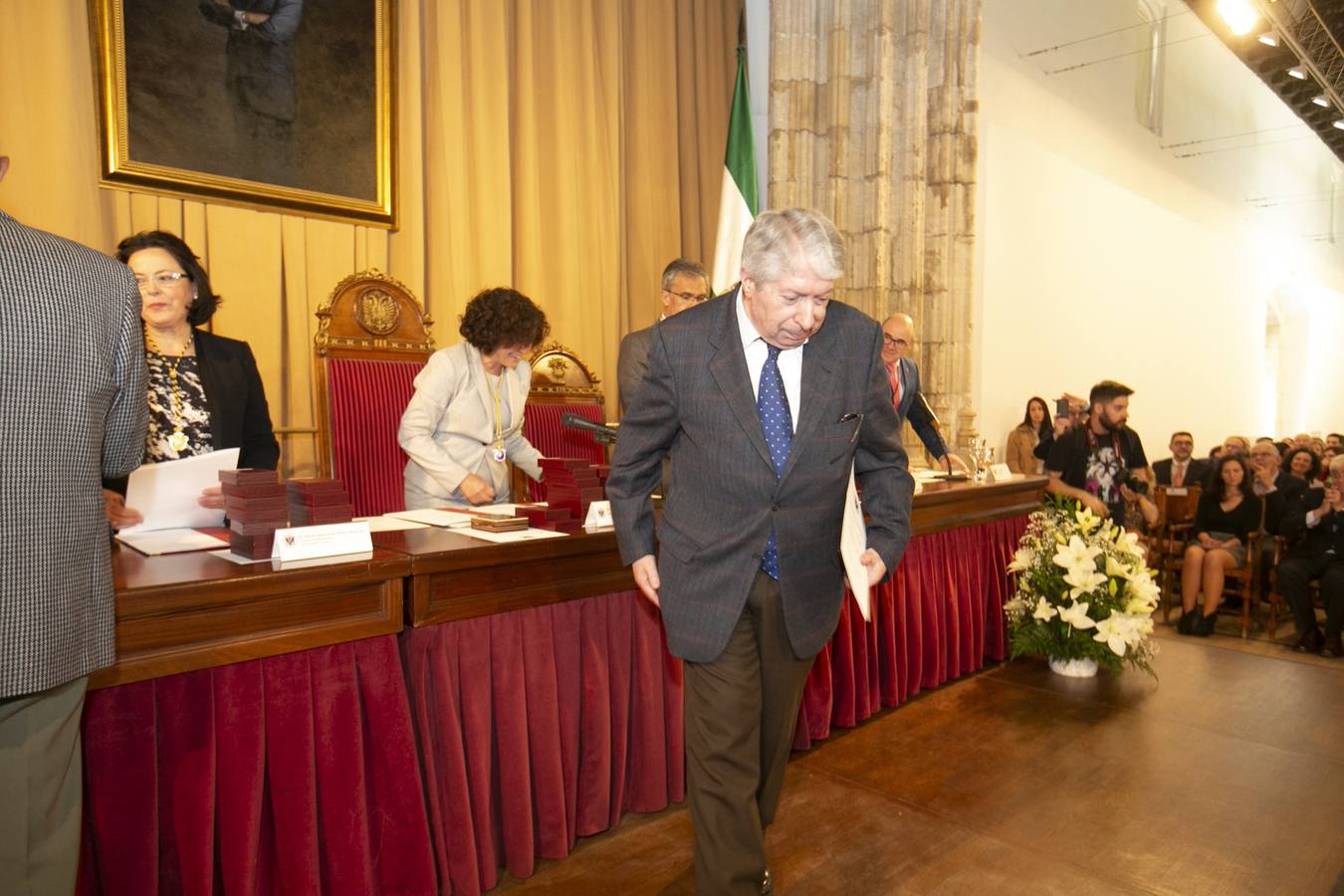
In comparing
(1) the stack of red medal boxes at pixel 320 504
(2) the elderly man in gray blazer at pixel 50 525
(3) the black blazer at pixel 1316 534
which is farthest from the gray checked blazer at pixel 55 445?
(3) the black blazer at pixel 1316 534

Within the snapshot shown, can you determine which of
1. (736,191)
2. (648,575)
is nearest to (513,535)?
(648,575)

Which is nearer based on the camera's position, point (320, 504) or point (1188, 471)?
point (320, 504)

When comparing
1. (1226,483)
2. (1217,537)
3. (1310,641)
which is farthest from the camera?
(1226,483)

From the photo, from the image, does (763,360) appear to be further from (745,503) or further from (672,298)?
(672,298)

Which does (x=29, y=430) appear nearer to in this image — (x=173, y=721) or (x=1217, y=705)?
(x=173, y=721)

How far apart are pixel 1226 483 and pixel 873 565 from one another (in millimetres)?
4790

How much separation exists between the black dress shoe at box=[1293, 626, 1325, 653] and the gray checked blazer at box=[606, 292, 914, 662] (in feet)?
13.4

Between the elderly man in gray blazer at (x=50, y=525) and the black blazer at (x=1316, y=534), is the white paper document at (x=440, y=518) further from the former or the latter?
the black blazer at (x=1316, y=534)

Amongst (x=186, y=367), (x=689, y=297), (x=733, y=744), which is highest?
(x=689, y=297)

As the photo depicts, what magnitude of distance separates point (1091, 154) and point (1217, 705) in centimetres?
653

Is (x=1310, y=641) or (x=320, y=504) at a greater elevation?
(x=320, y=504)

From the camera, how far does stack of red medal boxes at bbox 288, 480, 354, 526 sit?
1.78m

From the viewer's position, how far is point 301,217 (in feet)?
12.6

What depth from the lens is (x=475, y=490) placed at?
2564 millimetres
